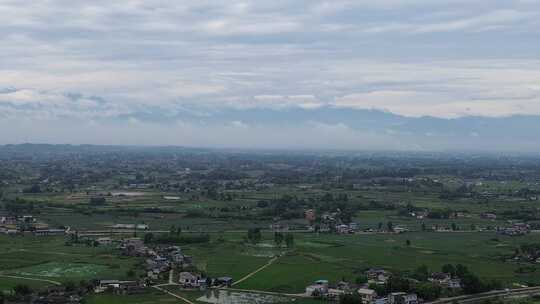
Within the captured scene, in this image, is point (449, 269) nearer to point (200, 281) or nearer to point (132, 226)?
point (200, 281)

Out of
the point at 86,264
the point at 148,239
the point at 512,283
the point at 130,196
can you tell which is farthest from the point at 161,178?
the point at 512,283

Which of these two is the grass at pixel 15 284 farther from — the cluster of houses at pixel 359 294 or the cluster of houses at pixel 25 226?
the cluster of houses at pixel 25 226

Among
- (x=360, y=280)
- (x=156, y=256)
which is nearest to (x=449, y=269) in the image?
(x=360, y=280)

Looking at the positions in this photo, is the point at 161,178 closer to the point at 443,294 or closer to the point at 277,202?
the point at 277,202

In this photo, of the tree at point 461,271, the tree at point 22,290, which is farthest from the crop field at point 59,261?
the tree at point 461,271

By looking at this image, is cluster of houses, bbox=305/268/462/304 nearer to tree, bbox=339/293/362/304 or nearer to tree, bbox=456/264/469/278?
tree, bbox=456/264/469/278

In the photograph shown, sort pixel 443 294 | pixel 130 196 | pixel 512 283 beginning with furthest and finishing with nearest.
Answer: pixel 130 196
pixel 512 283
pixel 443 294

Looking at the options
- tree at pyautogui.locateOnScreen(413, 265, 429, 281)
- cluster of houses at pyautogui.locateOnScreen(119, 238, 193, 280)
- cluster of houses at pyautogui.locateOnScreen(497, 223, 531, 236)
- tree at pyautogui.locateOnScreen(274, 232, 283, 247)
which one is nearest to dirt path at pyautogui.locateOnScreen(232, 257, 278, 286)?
cluster of houses at pyautogui.locateOnScreen(119, 238, 193, 280)
